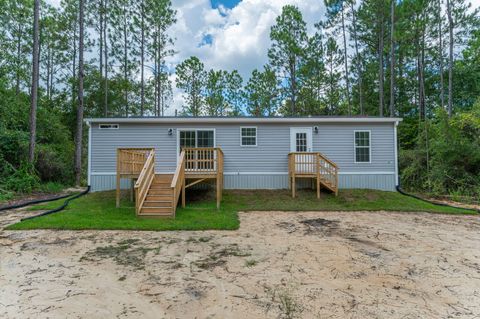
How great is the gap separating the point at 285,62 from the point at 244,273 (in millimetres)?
18651

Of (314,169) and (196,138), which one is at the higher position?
(196,138)

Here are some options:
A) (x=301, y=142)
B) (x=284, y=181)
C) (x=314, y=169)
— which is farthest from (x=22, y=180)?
(x=314, y=169)

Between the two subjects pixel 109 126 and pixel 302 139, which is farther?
pixel 302 139

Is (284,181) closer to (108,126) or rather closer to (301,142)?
(301,142)

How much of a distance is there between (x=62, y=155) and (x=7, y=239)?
10334 millimetres

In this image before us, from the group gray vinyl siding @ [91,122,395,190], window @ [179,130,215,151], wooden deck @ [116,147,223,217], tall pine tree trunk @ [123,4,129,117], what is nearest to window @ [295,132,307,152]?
gray vinyl siding @ [91,122,395,190]

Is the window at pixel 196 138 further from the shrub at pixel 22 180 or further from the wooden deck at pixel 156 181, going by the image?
the shrub at pixel 22 180

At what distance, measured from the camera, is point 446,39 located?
15664mm

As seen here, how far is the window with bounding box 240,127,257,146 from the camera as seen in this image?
10062 millimetres

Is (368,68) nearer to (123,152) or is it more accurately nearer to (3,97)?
(123,152)

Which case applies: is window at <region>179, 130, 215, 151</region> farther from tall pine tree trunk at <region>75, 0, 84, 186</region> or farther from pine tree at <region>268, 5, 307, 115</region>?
pine tree at <region>268, 5, 307, 115</region>

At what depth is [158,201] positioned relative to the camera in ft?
22.7

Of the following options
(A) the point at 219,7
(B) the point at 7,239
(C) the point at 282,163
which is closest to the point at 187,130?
(C) the point at 282,163

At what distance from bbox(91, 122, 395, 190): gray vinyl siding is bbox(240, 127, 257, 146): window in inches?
6.5
